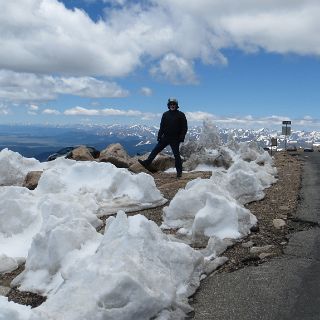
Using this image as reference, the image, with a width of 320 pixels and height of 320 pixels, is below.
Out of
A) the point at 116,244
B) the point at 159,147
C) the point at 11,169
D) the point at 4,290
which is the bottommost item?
the point at 4,290

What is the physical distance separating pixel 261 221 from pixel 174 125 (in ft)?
19.8

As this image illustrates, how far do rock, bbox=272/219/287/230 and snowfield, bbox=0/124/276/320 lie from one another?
365 mm

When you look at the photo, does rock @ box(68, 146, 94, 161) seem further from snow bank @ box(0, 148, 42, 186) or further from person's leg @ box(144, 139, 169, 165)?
person's leg @ box(144, 139, 169, 165)

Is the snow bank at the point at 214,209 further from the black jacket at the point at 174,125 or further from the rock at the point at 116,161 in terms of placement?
the rock at the point at 116,161

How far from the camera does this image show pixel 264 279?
5.57m

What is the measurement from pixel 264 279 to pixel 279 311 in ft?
2.85

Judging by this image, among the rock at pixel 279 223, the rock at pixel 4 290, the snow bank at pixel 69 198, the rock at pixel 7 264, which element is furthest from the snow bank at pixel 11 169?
the rock at pixel 4 290

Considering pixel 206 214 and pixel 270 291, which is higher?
pixel 206 214

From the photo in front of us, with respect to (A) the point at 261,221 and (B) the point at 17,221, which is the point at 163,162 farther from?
(B) the point at 17,221

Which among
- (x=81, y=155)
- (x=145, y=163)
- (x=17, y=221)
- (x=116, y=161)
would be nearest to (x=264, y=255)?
(x=17, y=221)

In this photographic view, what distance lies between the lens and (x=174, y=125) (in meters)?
13.9

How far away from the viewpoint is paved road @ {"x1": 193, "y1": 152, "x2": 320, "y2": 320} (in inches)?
185

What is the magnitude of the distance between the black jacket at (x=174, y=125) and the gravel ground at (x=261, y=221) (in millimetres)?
1141

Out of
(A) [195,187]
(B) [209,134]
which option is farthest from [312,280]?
(B) [209,134]
